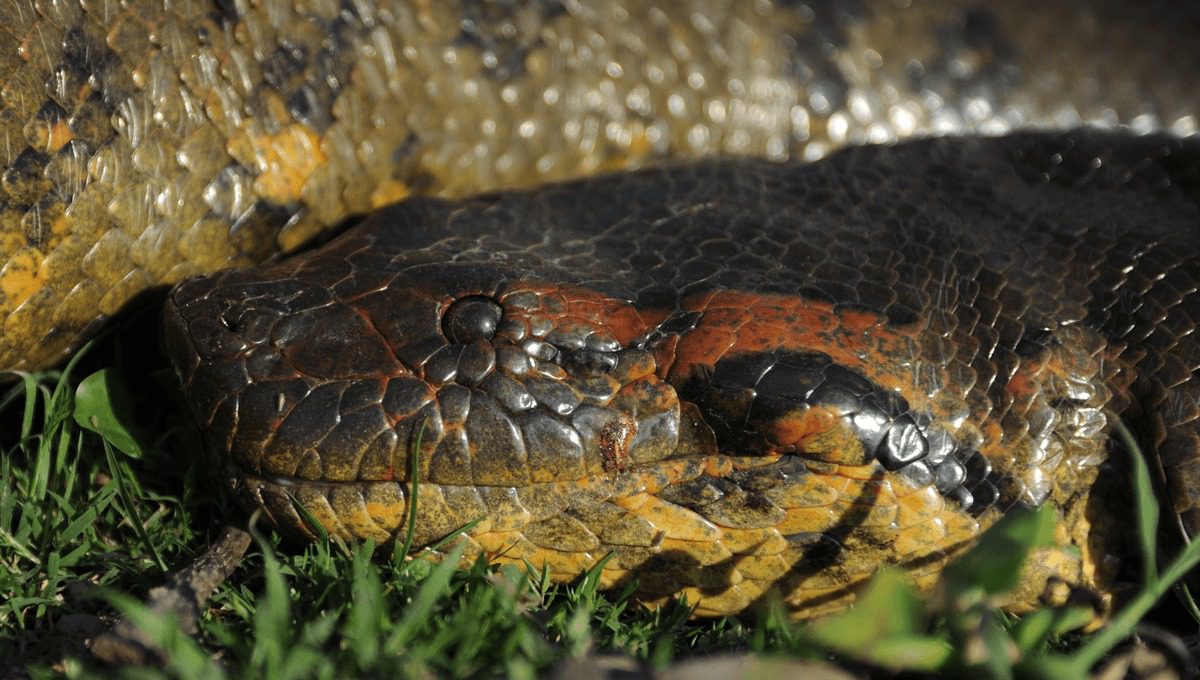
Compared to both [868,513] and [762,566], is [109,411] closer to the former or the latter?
[762,566]

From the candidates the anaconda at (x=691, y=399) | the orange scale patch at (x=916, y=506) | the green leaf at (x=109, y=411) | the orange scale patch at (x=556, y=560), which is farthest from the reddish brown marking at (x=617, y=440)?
the green leaf at (x=109, y=411)

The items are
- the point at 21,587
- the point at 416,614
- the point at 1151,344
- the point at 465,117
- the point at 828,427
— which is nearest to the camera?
the point at 416,614

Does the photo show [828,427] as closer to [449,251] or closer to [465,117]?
[449,251]

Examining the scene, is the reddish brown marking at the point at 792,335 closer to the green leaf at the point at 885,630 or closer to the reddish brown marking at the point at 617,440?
the reddish brown marking at the point at 617,440

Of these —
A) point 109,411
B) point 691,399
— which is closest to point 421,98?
point 109,411

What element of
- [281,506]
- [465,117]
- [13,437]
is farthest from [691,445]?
[13,437]

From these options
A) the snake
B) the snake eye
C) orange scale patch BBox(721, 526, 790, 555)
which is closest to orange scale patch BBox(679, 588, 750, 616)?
the snake
